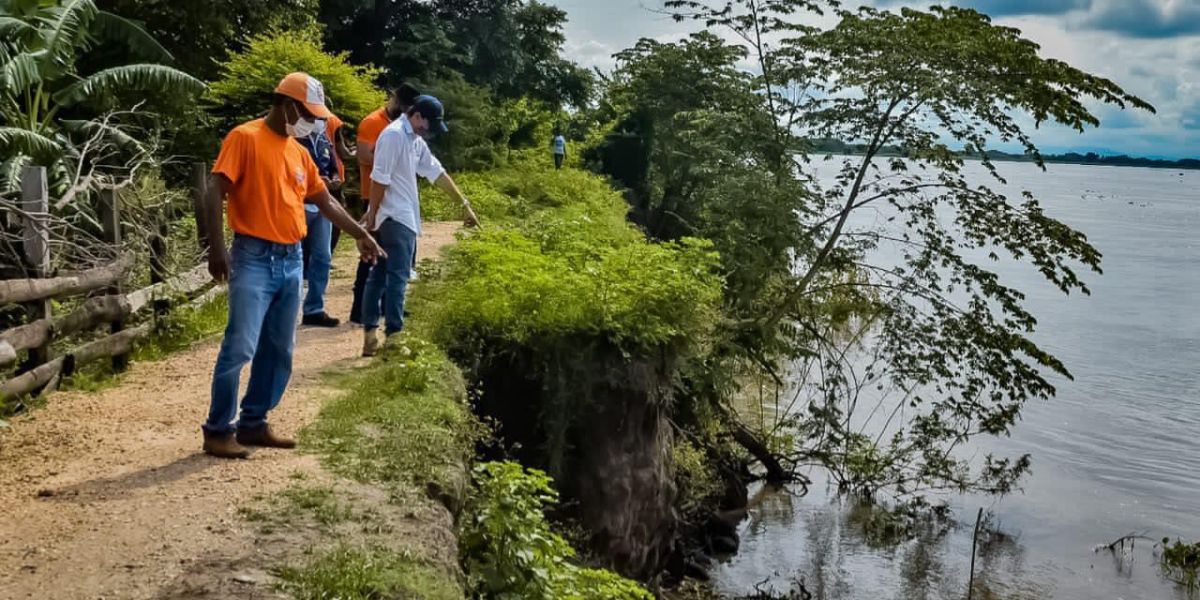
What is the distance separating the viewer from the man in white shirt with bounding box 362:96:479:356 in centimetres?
793

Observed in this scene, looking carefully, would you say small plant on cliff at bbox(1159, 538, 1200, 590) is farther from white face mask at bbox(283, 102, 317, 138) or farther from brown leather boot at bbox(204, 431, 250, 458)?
white face mask at bbox(283, 102, 317, 138)

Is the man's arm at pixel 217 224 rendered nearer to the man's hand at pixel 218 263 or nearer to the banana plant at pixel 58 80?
the man's hand at pixel 218 263

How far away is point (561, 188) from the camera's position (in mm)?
21875

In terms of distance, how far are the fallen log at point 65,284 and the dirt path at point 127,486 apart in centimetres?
74

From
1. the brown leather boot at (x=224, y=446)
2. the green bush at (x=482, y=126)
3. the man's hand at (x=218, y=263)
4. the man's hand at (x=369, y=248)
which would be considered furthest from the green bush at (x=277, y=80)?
the brown leather boot at (x=224, y=446)

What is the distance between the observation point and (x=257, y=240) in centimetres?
558

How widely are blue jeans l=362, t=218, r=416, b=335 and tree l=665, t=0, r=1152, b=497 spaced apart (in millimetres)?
6278

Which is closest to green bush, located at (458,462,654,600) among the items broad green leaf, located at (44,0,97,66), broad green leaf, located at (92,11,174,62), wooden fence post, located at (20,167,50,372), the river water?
wooden fence post, located at (20,167,50,372)

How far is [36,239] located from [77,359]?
0.91m

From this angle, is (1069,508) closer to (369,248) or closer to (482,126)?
(369,248)

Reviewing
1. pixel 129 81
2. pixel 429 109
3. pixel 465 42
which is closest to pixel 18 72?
pixel 129 81

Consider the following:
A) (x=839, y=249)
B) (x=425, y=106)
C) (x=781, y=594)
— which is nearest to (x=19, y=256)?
(x=425, y=106)

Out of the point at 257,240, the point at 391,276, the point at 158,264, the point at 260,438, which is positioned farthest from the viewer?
the point at 158,264

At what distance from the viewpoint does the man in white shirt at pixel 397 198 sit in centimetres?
793
